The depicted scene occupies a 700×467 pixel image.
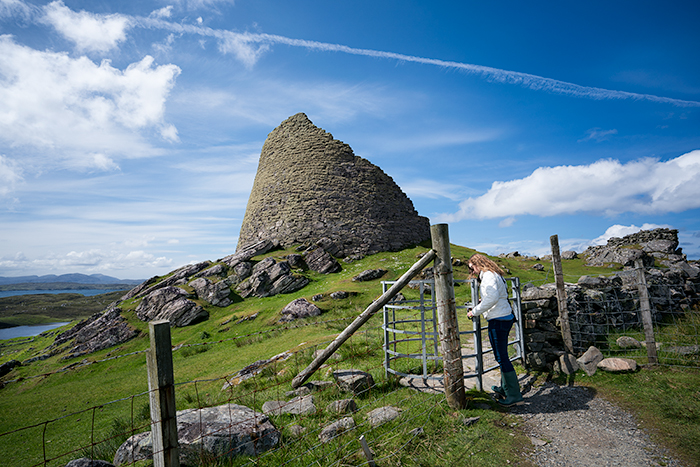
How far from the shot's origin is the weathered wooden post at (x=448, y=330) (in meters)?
4.99

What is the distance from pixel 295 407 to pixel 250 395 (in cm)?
182

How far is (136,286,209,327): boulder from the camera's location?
19.2 m

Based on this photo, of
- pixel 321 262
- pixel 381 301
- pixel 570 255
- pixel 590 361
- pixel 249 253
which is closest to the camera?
pixel 381 301

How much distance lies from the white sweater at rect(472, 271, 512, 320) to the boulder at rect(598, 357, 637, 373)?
8.71 ft

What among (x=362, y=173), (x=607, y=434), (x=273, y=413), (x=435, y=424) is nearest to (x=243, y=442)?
(x=273, y=413)

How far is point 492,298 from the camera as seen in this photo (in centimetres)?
499

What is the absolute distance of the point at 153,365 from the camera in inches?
116

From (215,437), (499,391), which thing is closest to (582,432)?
(499,391)

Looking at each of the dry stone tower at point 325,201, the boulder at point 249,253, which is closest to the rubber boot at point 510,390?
the boulder at point 249,253

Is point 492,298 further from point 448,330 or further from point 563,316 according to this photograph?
point 563,316

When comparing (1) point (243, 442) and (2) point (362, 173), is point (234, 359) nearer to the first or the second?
(1) point (243, 442)

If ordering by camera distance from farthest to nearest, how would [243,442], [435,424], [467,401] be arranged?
[467,401]
[435,424]
[243,442]

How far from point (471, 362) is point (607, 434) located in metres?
3.51

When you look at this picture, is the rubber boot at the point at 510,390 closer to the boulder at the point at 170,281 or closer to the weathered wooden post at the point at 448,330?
the weathered wooden post at the point at 448,330
